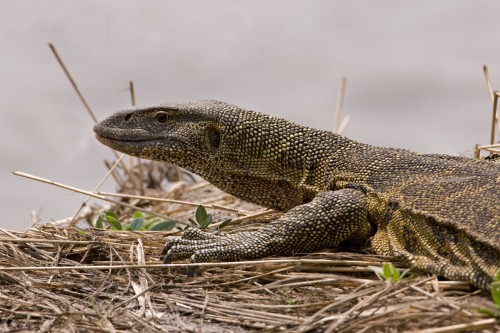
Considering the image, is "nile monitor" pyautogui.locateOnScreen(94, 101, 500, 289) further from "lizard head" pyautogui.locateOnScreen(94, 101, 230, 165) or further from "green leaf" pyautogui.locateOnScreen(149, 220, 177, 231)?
"green leaf" pyautogui.locateOnScreen(149, 220, 177, 231)

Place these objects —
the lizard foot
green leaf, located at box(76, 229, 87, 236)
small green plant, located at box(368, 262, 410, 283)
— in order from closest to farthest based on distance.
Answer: small green plant, located at box(368, 262, 410, 283) → the lizard foot → green leaf, located at box(76, 229, 87, 236)

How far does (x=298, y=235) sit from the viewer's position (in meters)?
4.58

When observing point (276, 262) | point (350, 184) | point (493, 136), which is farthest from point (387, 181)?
point (493, 136)

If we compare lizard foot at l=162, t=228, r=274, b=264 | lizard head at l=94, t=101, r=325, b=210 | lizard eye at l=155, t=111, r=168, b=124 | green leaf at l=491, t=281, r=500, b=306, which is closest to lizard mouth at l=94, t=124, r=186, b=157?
lizard head at l=94, t=101, r=325, b=210

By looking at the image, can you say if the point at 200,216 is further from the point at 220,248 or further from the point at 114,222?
the point at 220,248

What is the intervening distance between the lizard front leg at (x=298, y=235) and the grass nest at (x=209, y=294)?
0.44 feet

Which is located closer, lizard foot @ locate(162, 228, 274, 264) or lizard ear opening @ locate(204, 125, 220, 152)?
lizard foot @ locate(162, 228, 274, 264)

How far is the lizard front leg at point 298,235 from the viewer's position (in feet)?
14.9

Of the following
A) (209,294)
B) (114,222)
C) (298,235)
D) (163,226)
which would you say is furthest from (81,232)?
(298,235)

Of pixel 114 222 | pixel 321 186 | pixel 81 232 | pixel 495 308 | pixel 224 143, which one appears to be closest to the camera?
pixel 495 308

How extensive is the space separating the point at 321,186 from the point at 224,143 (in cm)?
89

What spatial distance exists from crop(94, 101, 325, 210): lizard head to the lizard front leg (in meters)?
0.62

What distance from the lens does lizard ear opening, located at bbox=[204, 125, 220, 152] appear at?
553cm

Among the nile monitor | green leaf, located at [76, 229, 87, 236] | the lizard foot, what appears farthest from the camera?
green leaf, located at [76, 229, 87, 236]
